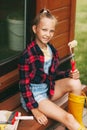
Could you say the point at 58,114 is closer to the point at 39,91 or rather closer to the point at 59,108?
the point at 59,108

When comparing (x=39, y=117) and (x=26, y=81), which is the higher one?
(x=26, y=81)

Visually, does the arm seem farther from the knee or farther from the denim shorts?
the knee

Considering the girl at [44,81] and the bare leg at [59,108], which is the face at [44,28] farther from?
the bare leg at [59,108]

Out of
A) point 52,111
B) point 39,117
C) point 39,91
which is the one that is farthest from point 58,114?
point 39,91

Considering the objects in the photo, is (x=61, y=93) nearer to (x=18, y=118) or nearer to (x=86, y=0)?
(x=18, y=118)

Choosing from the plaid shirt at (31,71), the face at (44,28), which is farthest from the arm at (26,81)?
the face at (44,28)

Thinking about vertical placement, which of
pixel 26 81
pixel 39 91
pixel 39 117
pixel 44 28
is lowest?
pixel 39 117

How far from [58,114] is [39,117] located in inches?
6.5

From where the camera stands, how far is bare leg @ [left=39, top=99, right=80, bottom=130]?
3525 mm

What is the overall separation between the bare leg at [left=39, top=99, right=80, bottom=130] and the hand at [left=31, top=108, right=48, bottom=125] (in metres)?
0.03

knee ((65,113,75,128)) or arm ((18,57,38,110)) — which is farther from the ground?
arm ((18,57,38,110))

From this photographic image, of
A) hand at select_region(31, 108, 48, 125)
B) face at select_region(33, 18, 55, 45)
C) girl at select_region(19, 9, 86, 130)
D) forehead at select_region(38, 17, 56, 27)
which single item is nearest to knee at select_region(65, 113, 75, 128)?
girl at select_region(19, 9, 86, 130)

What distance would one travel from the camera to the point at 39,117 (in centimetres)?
361

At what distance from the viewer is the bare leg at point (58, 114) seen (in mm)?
3525
